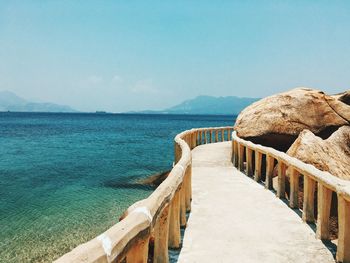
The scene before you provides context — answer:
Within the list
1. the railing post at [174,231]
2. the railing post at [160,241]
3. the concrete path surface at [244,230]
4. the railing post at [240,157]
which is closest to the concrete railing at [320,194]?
the concrete path surface at [244,230]

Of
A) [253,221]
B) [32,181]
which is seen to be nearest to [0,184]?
[32,181]

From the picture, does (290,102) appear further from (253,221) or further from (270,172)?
(253,221)

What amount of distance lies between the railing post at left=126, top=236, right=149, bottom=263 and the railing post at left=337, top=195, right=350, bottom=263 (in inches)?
111

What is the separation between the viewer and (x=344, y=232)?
4582 mm

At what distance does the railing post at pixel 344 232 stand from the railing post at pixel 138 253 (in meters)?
2.81

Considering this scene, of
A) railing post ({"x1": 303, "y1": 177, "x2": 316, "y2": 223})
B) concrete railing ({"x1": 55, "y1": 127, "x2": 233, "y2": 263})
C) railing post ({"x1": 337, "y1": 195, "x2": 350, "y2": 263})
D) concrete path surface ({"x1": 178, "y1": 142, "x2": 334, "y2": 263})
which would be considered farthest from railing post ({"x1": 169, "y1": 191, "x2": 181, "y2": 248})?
railing post ({"x1": 303, "y1": 177, "x2": 316, "y2": 223})

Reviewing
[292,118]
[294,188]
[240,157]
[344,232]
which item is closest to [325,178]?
[344,232]

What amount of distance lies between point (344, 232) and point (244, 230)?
1.65m

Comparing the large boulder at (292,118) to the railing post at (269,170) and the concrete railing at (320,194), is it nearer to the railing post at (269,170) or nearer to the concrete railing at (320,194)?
the concrete railing at (320,194)

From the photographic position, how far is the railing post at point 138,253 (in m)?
3.17

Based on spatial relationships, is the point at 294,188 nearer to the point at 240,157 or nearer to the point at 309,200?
the point at 309,200

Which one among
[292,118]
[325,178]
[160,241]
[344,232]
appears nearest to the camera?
[160,241]

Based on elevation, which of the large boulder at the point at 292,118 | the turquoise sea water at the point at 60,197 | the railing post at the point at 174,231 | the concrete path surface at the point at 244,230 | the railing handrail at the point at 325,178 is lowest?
the turquoise sea water at the point at 60,197

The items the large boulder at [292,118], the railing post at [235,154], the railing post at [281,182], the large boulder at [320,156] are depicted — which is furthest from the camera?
the large boulder at [292,118]
